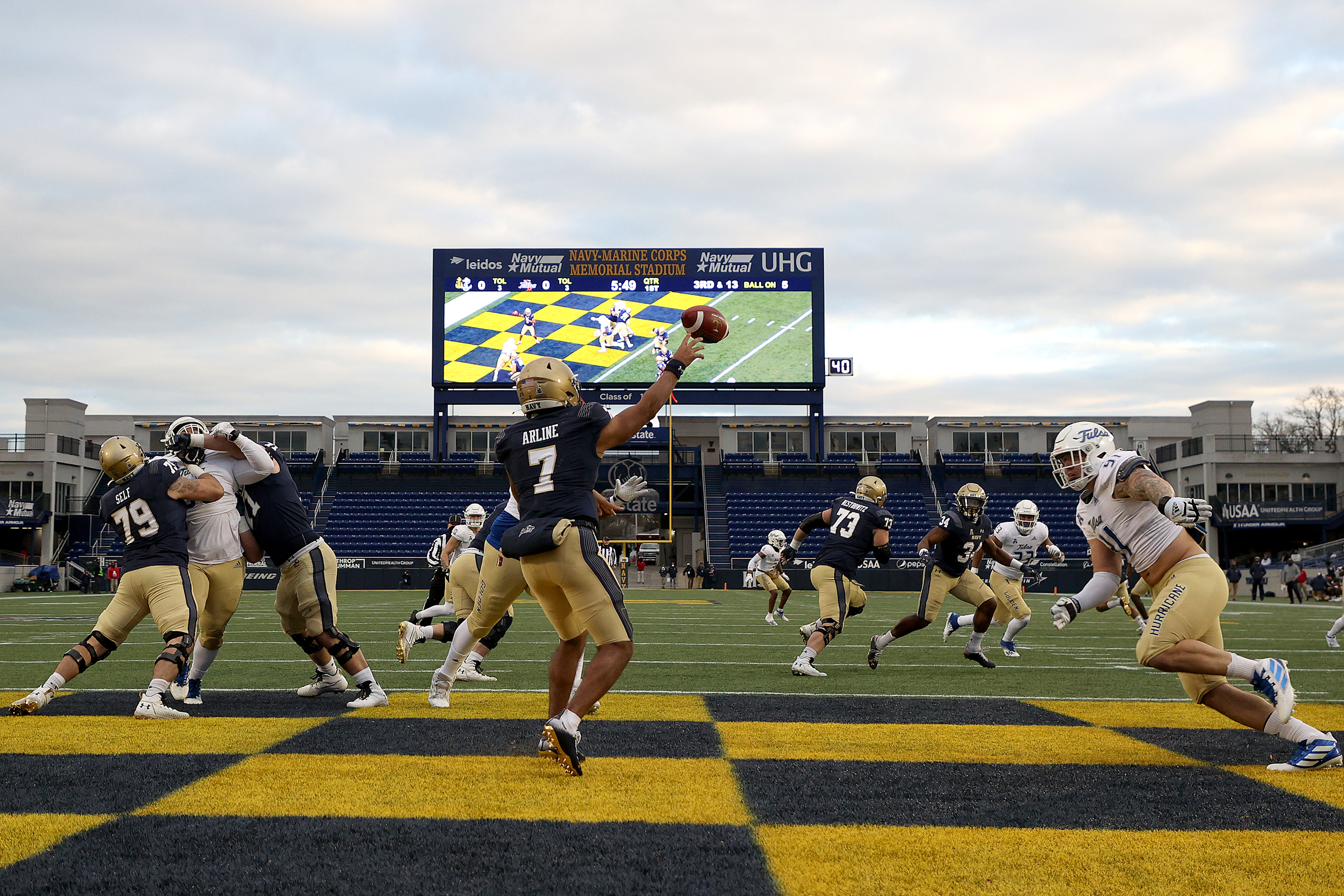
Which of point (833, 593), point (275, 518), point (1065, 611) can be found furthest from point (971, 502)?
point (275, 518)

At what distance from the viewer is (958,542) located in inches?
395

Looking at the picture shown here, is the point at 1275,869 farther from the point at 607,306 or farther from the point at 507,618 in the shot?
the point at 607,306

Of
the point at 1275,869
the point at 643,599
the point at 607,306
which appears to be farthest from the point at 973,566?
the point at 607,306

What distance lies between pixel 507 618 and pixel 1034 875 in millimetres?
6732

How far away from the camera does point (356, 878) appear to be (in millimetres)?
3105

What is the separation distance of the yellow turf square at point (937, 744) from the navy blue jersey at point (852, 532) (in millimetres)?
3685

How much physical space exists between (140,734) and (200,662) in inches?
59.2

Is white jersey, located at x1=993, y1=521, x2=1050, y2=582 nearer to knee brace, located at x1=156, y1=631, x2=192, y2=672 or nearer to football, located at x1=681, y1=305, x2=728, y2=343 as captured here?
football, located at x1=681, y1=305, x2=728, y2=343

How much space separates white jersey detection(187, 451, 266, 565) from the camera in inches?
263

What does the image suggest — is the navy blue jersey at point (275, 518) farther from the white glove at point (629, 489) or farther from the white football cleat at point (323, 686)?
the white glove at point (629, 489)

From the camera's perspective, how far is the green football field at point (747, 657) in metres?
8.04

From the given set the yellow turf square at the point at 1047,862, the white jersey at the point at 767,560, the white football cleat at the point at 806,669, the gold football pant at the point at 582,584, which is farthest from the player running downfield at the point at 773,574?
the yellow turf square at the point at 1047,862

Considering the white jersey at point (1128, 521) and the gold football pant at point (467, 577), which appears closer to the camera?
the white jersey at point (1128, 521)

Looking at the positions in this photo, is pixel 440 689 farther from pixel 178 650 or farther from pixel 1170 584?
pixel 1170 584
